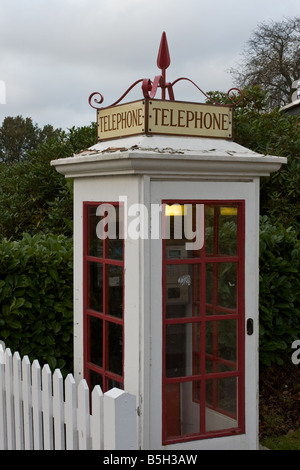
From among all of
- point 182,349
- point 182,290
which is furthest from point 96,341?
point 182,290

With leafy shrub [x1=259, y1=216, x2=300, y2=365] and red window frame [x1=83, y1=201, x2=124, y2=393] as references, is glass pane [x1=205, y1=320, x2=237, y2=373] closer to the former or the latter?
red window frame [x1=83, y1=201, x2=124, y2=393]

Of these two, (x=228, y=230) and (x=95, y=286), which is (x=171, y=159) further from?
(x=95, y=286)

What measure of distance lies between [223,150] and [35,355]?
2.54m

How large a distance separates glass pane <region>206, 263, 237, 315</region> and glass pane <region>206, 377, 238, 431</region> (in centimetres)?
47

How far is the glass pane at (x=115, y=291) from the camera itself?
13.3 feet

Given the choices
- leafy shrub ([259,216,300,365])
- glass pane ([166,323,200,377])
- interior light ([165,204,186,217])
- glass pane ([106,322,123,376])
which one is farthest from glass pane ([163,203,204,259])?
leafy shrub ([259,216,300,365])

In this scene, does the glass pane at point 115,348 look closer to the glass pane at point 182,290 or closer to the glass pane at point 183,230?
the glass pane at point 182,290

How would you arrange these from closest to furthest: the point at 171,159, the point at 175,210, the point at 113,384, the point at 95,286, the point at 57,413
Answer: the point at 57,413 → the point at 171,159 → the point at 175,210 → the point at 113,384 → the point at 95,286

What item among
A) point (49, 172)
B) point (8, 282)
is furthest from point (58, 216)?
point (8, 282)

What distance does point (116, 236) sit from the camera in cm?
407

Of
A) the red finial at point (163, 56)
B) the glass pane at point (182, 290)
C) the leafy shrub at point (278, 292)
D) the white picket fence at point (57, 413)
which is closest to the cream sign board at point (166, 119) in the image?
the red finial at point (163, 56)

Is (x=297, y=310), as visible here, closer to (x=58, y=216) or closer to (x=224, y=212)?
(x=224, y=212)

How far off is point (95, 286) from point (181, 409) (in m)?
1.01

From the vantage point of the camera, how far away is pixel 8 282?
523 centimetres
